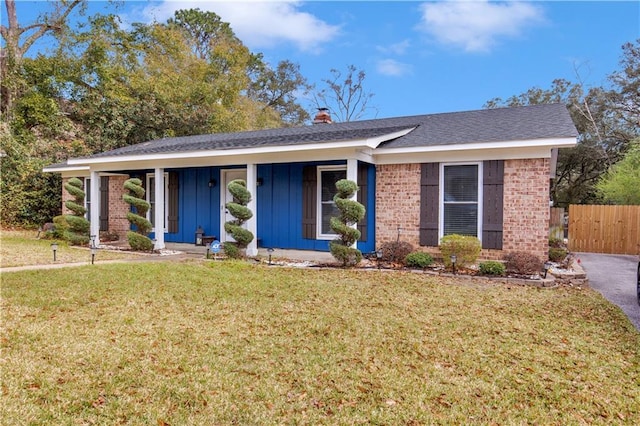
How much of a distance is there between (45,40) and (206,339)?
23191 mm

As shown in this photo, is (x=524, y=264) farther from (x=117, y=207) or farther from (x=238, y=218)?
(x=117, y=207)

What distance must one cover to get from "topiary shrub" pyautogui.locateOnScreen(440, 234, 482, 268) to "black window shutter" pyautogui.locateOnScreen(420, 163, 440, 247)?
3.14 feet

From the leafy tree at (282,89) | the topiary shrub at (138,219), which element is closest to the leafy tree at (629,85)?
the leafy tree at (282,89)

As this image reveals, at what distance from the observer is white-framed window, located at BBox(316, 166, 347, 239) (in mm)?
10062

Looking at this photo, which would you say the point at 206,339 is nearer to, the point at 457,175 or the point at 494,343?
the point at 494,343

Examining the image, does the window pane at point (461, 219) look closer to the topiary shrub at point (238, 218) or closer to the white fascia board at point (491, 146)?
the white fascia board at point (491, 146)

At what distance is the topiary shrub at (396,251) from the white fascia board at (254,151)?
6.99ft

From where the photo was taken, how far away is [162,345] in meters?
3.94

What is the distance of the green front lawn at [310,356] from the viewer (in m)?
2.85

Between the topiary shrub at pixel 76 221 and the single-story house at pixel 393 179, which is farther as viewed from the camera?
the topiary shrub at pixel 76 221

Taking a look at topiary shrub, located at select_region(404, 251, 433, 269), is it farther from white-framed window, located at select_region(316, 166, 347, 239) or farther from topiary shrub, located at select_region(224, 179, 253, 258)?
topiary shrub, located at select_region(224, 179, 253, 258)

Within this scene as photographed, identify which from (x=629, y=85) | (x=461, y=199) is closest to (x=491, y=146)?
(x=461, y=199)

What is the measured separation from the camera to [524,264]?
761 centimetres

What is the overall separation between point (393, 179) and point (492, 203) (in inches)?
84.6
